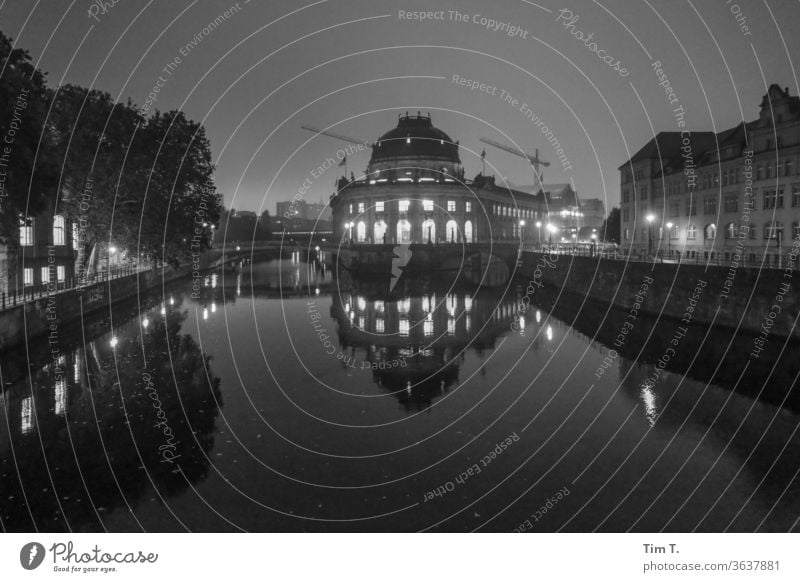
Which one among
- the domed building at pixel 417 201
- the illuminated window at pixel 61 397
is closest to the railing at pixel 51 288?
the illuminated window at pixel 61 397

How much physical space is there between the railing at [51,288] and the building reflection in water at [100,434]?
427cm

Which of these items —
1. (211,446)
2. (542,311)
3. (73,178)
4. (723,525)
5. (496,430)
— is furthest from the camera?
(542,311)

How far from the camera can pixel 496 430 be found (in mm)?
22312

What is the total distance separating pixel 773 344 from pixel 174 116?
175ft

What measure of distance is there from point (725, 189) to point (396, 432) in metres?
62.3

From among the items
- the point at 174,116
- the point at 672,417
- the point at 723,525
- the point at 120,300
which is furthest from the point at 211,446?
the point at 174,116

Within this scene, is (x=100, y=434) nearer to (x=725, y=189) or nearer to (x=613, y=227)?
(x=725, y=189)

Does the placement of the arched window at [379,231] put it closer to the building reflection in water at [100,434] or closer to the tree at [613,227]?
the tree at [613,227]

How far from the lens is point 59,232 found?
56594mm

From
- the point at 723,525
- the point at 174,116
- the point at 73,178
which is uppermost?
the point at 174,116

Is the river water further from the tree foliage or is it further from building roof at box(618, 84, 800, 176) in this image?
building roof at box(618, 84, 800, 176)

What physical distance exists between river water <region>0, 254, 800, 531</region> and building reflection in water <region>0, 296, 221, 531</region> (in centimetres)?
8

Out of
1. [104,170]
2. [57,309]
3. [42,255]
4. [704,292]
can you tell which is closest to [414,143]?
[104,170]

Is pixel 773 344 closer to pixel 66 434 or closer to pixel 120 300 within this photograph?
pixel 66 434
